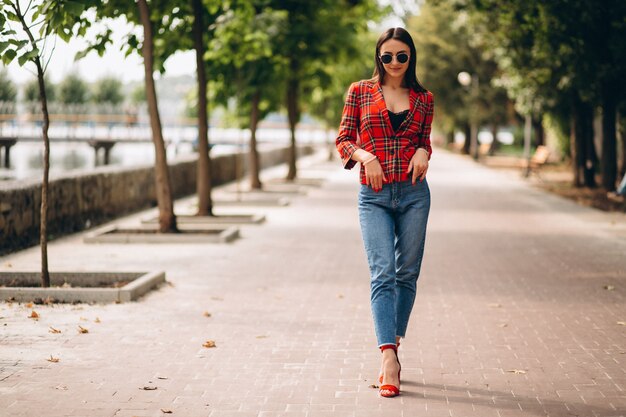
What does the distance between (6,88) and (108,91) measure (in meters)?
59.7

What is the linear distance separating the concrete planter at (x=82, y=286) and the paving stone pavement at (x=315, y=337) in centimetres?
18

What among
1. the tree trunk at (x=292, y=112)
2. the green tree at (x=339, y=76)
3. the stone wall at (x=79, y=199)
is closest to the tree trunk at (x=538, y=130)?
the green tree at (x=339, y=76)

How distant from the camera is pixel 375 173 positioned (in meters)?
5.20

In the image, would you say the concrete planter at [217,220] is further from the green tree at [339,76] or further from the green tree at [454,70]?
the green tree at [454,70]

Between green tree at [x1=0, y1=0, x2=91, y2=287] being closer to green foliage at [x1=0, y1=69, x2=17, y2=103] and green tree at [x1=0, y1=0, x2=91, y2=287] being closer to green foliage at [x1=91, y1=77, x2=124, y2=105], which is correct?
green foliage at [x1=0, y1=69, x2=17, y2=103]

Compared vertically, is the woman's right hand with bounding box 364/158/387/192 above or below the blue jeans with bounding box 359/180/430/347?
above

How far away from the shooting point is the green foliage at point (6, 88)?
4969 centimetres

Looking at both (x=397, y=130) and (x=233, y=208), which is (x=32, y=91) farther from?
(x=397, y=130)

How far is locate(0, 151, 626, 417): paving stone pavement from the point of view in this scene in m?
5.23

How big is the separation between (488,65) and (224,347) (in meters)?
42.0

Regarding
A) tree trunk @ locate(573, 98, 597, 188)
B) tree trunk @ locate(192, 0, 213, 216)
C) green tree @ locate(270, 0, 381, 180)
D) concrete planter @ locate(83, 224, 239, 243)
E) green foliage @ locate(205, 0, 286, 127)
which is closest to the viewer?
concrete planter @ locate(83, 224, 239, 243)

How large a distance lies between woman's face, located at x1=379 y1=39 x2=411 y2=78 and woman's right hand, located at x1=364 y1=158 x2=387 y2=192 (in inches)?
20.6

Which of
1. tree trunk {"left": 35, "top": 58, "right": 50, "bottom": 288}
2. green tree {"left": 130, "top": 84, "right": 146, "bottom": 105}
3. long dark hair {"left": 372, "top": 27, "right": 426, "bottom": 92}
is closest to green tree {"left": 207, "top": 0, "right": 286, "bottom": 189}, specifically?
tree trunk {"left": 35, "top": 58, "right": 50, "bottom": 288}

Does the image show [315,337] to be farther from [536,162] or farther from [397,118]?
[536,162]
